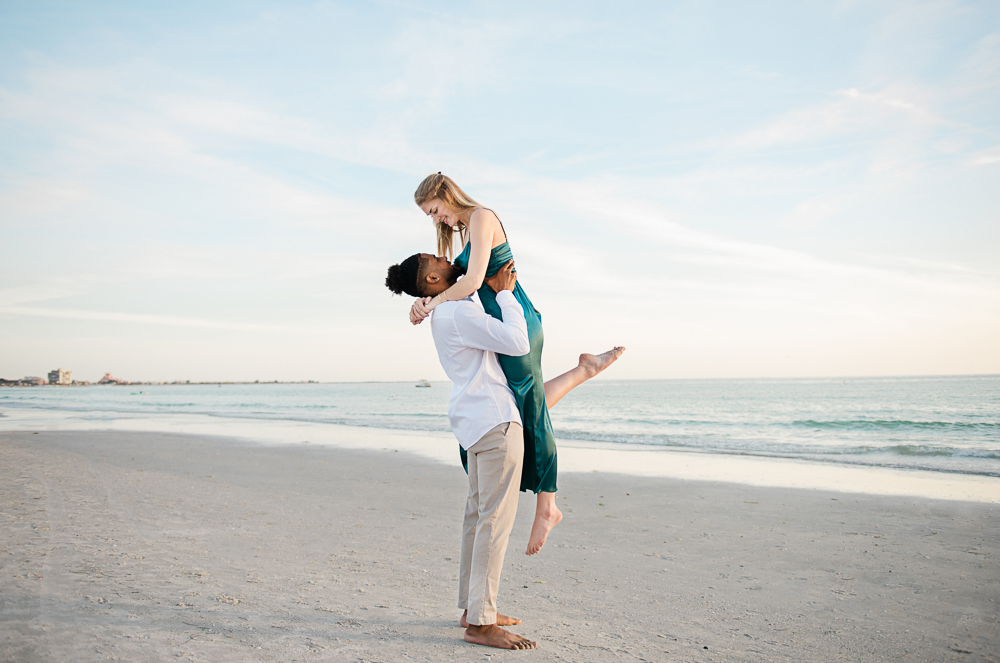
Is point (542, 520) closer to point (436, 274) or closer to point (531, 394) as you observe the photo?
point (531, 394)

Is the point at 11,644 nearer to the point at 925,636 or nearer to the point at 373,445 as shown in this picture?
the point at 925,636

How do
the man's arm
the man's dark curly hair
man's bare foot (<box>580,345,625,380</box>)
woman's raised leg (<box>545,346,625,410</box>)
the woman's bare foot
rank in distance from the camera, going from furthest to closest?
man's bare foot (<box>580,345,625,380</box>), woman's raised leg (<box>545,346,625,410</box>), the woman's bare foot, the man's dark curly hair, the man's arm

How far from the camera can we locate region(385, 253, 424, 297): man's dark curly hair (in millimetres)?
2779

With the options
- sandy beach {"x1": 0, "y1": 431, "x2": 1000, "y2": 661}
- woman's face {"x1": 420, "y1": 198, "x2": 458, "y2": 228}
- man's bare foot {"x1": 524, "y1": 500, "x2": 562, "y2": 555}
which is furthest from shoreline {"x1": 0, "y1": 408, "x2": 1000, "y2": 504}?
woman's face {"x1": 420, "y1": 198, "x2": 458, "y2": 228}

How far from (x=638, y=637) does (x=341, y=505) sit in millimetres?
4102

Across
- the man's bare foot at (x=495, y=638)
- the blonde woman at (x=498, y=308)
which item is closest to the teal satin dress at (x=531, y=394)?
the blonde woman at (x=498, y=308)

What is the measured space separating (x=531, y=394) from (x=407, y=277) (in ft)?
2.57

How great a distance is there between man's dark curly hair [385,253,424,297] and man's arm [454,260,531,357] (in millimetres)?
290

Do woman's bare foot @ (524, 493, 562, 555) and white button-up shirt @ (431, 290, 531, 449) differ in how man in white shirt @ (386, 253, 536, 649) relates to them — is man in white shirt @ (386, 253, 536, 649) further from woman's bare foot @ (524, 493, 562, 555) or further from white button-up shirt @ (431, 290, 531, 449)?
woman's bare foot @ (524, 493, 562, 555)

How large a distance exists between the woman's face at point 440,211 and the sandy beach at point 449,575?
1.96 metres

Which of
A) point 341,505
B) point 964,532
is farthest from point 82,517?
point 964,532

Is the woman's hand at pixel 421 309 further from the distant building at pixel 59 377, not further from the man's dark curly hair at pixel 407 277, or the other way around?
the distant building at pixel 59 377

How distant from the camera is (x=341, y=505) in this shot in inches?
248

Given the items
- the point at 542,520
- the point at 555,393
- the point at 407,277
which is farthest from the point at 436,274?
the point at 542,520
